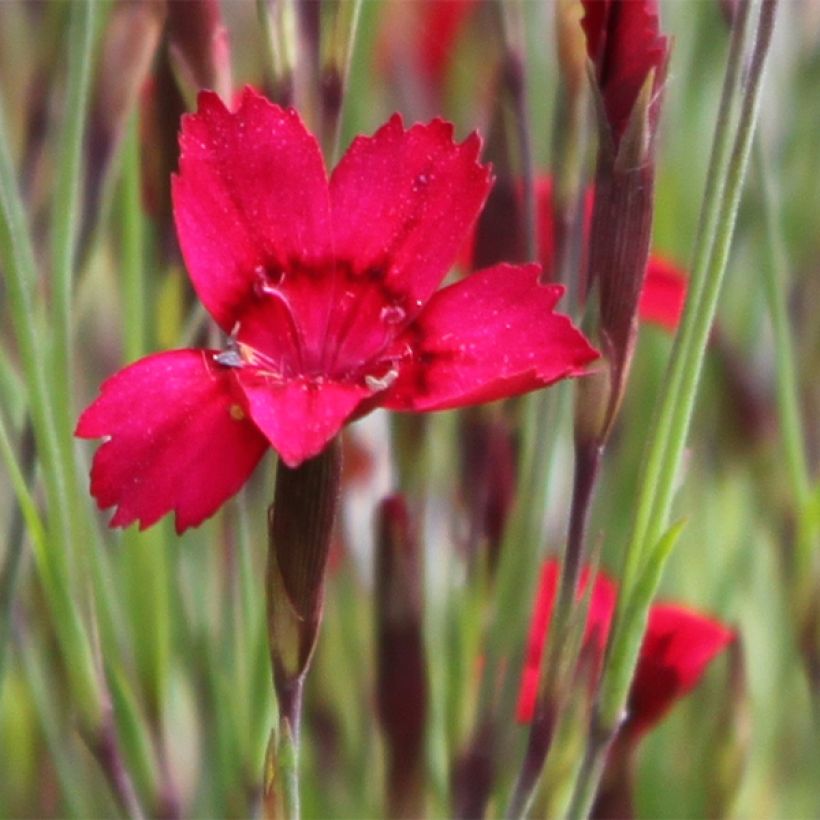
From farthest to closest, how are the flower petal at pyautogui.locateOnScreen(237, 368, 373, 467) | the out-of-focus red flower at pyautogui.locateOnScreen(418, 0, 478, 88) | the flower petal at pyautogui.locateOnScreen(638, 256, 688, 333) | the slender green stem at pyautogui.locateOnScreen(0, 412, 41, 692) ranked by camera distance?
the out-of-focus red flower at pyautogui.locateOnScreen(418, 0, 478, 88) → the flower petal at pyautogui.locateOnScreen(638, 256, 688, 333) → the slender green stem at pyautogui.locateOnScreen(0, 412, 41, 692) → the flower petal at pyautogui.locateOnScreen(237, 368, 373, 467)

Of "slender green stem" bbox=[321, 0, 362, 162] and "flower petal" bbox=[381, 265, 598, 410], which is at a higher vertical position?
"slender green stem" bbox=[321, 0, 362, 162]

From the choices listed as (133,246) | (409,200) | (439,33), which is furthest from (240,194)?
(439,33)

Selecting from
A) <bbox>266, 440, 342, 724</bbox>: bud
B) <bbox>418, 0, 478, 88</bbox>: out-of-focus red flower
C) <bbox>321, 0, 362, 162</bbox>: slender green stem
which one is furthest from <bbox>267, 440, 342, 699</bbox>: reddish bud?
<bbox>418, 0, 478, 88</bbox>: out-of-focus red flower

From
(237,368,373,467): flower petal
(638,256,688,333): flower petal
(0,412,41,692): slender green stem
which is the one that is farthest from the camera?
(638,256,688,333): flower petal

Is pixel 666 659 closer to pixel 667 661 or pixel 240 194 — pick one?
pixel 667 661

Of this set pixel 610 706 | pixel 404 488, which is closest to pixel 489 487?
pixel 404 488

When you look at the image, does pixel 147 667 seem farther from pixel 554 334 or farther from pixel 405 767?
pixel 554 334

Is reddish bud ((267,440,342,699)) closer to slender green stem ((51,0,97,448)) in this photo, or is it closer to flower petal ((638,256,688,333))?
slender green stem ((51,0,97,448))
